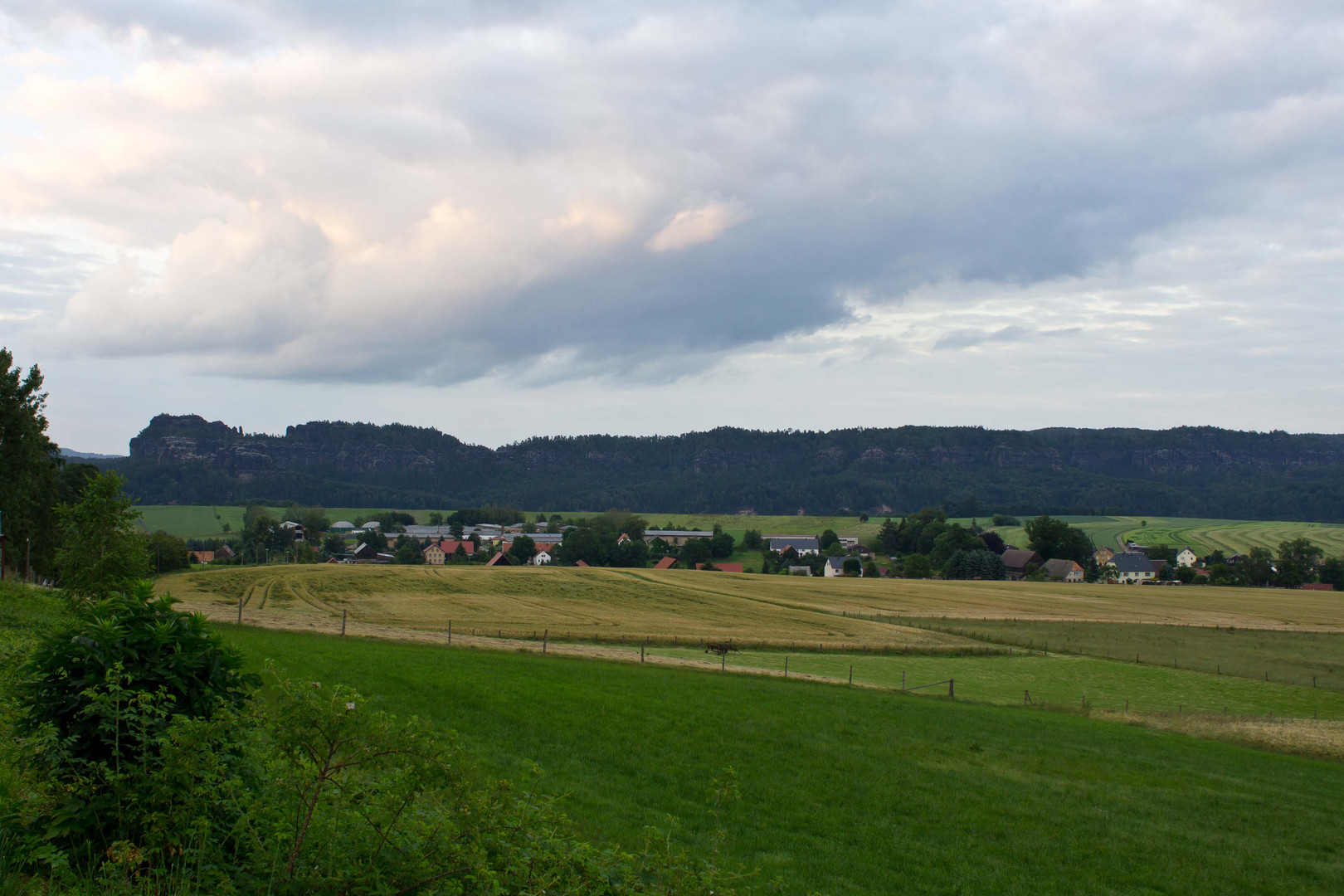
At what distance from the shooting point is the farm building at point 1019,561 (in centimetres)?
A: 12025

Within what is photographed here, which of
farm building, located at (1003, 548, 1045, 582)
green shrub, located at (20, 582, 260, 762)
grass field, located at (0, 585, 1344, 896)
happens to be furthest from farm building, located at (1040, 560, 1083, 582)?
green shrub, located at (20, 582, 260, 762)

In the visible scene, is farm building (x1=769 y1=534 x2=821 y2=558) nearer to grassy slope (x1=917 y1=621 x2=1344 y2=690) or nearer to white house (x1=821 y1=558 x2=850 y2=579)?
white house (x1=821 y1=558 x2=850 y2=579)

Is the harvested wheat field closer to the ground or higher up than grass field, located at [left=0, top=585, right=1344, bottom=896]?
closer to the ground

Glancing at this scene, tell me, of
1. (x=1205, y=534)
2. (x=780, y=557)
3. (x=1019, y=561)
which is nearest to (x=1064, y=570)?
(x=1019, y=561)

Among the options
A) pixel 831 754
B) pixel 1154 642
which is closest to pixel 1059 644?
pixel 1154 642

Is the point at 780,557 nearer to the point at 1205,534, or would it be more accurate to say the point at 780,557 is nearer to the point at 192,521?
the point at 1205,534

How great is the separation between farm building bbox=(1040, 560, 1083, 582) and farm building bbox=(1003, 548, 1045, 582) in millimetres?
1906

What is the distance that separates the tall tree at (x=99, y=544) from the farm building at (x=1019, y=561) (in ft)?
375

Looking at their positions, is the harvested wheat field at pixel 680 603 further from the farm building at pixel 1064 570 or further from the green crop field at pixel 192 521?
the green crop field at pixel 192 521

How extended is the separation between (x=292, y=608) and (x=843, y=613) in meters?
39.6

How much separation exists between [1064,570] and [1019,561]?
647 centimetres

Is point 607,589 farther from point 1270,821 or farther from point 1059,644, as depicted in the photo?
point 1270,821

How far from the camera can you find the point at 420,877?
5.09 m

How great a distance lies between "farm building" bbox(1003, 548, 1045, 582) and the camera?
120 meters
